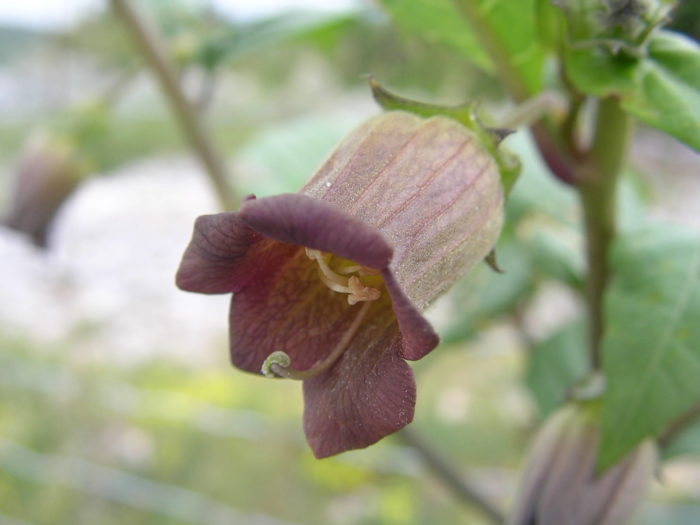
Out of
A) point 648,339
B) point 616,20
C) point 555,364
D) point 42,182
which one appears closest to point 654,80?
point 616,20

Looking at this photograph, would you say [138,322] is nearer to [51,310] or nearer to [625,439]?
[51,310]

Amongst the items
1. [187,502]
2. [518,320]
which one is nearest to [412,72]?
[187,502]

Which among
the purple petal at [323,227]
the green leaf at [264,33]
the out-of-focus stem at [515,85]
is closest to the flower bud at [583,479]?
the out-of-focus stem at [515,85]

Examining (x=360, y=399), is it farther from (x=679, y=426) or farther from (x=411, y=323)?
(x=679, y=426)

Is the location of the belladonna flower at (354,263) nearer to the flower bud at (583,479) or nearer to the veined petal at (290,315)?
the veined petal at (290,315)

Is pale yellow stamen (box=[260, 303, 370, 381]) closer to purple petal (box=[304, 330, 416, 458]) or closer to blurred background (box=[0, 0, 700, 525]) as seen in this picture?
purple petal (box=[304, 330, 416, 458])

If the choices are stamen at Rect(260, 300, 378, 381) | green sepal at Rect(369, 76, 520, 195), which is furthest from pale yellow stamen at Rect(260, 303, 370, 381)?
green sepal at Rect(369, 76, 520, 195)
